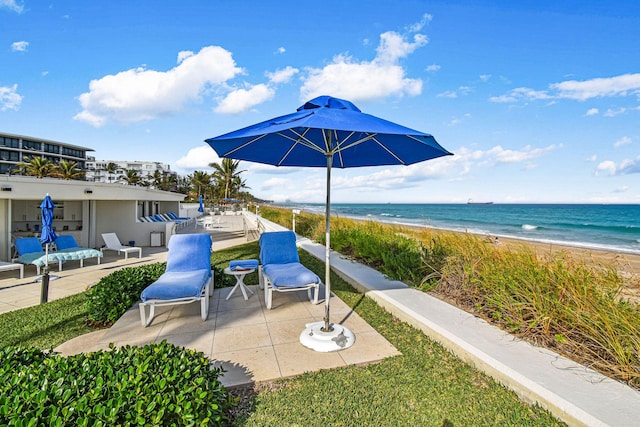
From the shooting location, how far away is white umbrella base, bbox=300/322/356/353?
3.28 m

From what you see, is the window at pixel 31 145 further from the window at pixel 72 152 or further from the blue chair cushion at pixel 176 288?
the blue chair cushion at pixel 176 288

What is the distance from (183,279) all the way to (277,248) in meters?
1.61

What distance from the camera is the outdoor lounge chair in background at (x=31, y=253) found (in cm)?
731

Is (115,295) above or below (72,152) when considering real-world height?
below

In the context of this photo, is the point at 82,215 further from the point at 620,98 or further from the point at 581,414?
the point at 620,98

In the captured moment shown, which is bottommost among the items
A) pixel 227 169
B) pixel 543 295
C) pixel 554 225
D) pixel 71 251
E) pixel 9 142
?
pixel 554 225

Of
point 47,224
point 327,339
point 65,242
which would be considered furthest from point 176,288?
point 65,242

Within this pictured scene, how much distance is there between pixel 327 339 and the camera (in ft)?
10.9

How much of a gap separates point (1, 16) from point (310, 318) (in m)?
10.4

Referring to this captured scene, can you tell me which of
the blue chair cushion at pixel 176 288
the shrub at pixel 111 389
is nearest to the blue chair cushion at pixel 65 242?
the blue chair cushion at pixel 176 288

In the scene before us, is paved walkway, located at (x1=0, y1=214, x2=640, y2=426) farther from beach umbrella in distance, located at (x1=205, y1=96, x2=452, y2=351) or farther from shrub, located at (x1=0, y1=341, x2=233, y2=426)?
shrub, located at (x1=0, y1=341, x2=233, y2=426)

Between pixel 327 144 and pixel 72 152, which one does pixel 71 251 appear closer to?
pixel 327 144

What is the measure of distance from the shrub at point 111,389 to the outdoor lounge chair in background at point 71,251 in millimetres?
6846

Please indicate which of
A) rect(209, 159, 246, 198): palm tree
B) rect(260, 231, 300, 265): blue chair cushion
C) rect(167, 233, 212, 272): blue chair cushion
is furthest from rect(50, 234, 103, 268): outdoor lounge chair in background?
rect(209, 159, 246, 198): palm tree
